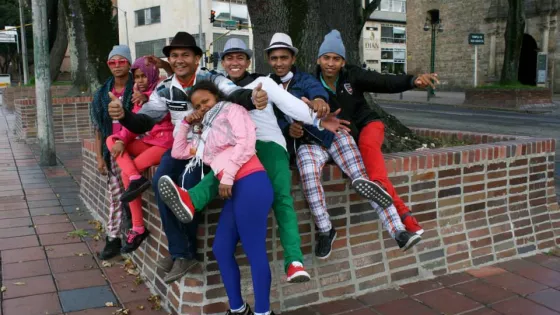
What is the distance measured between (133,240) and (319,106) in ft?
5.88

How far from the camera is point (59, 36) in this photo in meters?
21.3

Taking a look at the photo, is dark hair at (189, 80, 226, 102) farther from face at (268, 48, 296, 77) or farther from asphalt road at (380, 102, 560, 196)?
asphalt road at (380, 102, 560, 196)

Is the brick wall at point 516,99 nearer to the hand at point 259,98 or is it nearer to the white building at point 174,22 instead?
the hand at point 259,98

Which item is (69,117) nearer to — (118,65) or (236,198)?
(118,65)

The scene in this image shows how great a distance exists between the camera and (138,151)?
4.57 m

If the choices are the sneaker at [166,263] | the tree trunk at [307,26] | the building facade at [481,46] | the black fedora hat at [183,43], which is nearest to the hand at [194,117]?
the black fedora hat at [183,43]

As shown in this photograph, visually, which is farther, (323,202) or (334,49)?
(334,49)

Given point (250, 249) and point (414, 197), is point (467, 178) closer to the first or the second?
point (414, 197)

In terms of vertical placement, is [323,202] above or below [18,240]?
above

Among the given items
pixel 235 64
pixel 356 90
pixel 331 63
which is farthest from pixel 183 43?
pixel 356 90

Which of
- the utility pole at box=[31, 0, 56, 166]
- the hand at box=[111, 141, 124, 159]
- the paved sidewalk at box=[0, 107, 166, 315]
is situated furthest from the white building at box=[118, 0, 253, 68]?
the hand at box=[111, 141, 124, 159]

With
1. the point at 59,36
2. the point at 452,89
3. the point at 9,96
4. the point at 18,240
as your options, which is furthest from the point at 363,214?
the point at 452,89

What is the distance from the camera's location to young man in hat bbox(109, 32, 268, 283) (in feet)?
11.6

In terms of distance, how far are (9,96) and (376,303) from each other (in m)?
24.2
